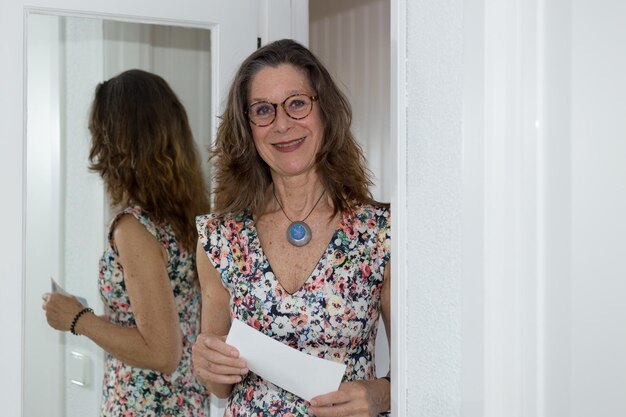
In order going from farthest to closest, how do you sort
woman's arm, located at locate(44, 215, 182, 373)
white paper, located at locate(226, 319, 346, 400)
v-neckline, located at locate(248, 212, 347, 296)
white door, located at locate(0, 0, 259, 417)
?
1. woman's arm, located at locate(44, 215, 182, 373)
2. white door, located at locate(0, 0, 259, 417)
3. v-neckline, located at locate(248, 212, 347, 296)
4. white paper, located at locate(226, 319, 346, 400)

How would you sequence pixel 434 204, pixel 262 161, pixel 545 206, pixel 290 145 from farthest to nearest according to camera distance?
pixel 262 161, pixel 290 145, pixel 434 204, pixel 545 206

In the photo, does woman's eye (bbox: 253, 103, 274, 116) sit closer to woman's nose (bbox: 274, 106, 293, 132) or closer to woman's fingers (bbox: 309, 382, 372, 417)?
woman's nose (bbox: 274, 106, 293, 132)

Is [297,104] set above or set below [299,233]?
above

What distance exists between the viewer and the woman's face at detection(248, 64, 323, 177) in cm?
157

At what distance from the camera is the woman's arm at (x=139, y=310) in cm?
184

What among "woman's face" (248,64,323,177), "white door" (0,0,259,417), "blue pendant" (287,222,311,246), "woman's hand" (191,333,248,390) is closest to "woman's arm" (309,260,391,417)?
"woman's hand" (191,333,248,390)

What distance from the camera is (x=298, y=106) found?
5.20 feet

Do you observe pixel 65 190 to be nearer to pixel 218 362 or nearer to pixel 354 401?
pixel 218 362

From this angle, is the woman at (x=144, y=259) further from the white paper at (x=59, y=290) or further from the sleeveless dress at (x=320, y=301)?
the sleeveless dress at (x=320, y=301)

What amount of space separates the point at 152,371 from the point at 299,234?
57cm

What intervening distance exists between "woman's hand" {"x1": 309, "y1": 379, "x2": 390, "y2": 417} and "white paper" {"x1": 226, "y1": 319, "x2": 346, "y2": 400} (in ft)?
0.06

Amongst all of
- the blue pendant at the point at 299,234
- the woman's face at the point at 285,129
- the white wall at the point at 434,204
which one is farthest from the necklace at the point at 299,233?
the white wall at the point at 434,204

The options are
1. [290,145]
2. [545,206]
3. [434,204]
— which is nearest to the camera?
[545,206]

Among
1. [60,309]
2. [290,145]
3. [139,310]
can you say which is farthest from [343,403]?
[60,309]
